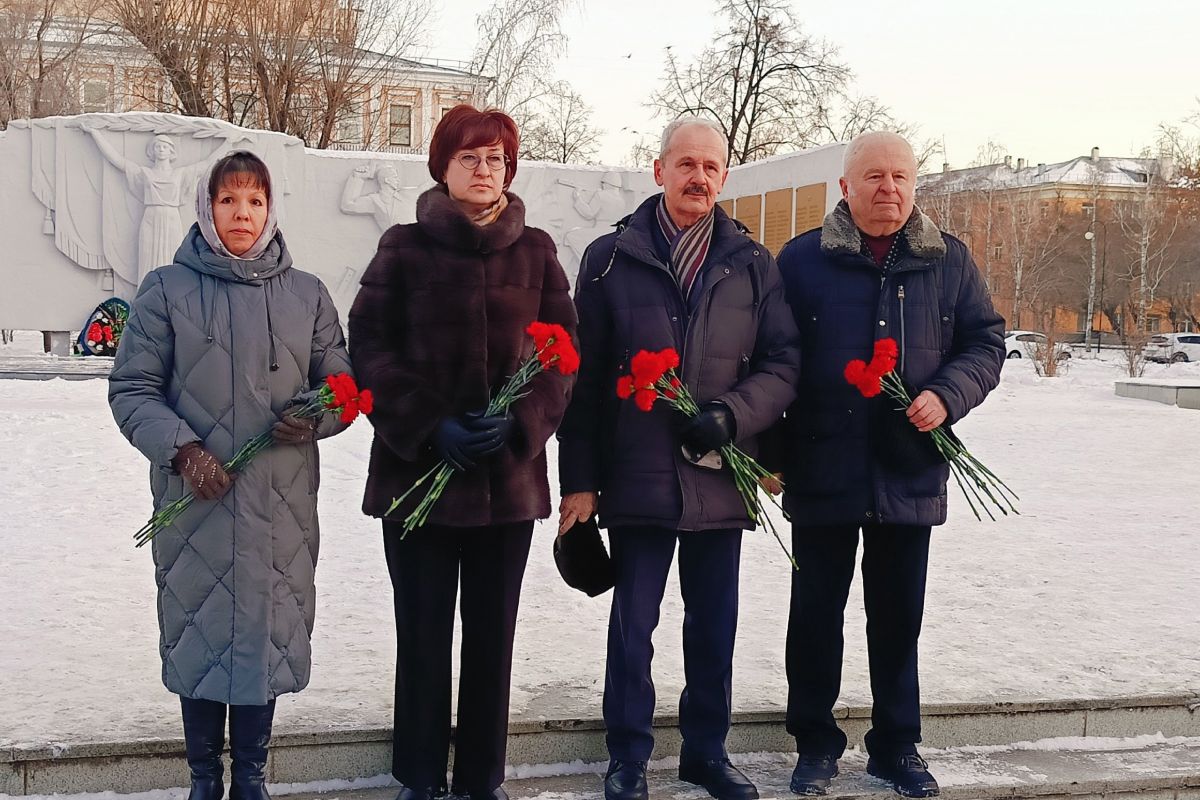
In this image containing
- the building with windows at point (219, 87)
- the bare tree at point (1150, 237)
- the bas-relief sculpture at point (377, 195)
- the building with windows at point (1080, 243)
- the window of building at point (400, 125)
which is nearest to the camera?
the bas-relief sculpture at point (377, 195)

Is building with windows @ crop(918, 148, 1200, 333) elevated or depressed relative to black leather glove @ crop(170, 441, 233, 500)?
elevated

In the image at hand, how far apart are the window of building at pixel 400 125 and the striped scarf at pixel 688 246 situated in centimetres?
2162

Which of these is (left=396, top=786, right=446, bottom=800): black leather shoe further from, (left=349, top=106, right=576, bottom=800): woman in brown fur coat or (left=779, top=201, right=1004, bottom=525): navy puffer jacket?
(left=779, top=201, right=1004, bottom=525): navy puffer jacket

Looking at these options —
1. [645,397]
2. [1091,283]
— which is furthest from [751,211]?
[1091,283]

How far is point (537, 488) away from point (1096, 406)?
483 inches

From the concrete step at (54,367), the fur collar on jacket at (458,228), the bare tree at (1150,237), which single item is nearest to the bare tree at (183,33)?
the concrete step at (54,367)

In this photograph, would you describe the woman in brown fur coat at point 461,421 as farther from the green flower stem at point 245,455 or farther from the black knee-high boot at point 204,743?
the black knee-high boot at point 204,743

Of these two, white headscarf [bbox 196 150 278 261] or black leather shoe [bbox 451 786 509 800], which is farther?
black leather shoe [bbox 451 786 509 800]

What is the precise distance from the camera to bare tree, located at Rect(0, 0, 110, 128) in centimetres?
2319

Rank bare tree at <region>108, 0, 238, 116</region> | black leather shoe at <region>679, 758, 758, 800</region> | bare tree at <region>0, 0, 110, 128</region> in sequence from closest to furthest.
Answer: black leather shoe at <region>679, 758, 758, 800</region>
bare tree at <region>108, 0, 238, 116</region>
bare tree at <region>0, 0, 110, 128</region>

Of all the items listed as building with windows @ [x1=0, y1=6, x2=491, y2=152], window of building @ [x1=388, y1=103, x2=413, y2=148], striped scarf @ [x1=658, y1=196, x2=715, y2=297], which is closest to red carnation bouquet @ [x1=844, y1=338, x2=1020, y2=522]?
striped scarf @ [x1=658, y1=196, x2=715, y2=297]

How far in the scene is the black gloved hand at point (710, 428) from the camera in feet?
9.35

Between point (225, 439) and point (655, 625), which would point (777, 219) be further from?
point (225, 439)

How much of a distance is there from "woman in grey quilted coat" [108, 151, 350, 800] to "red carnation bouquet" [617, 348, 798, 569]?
2.56 ft
